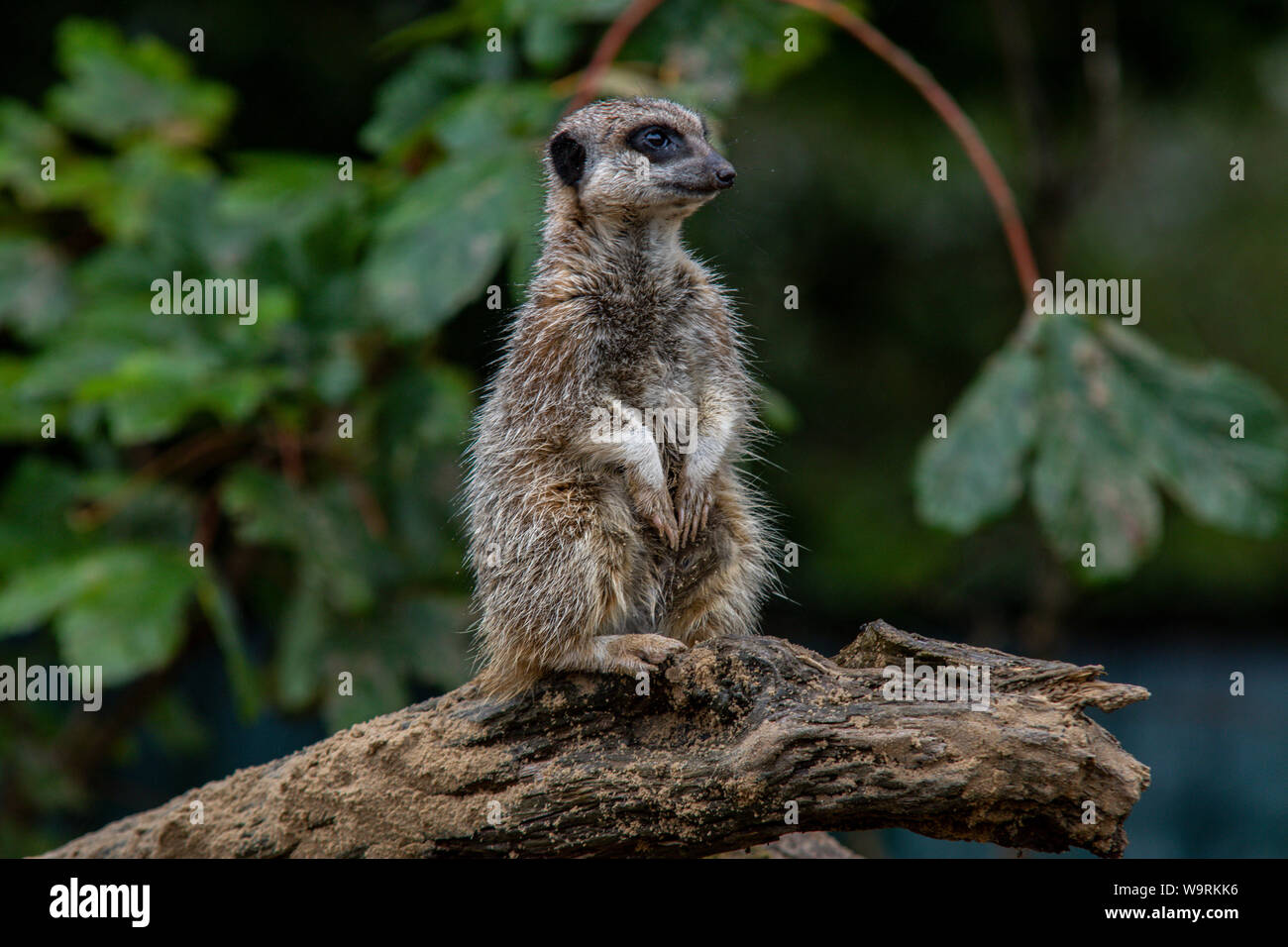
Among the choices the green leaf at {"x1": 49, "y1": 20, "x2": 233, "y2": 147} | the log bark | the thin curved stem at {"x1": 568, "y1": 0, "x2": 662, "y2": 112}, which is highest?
the green leaf at {"x1": 49, "y1": 20, "x2": 233, "y2": 147}

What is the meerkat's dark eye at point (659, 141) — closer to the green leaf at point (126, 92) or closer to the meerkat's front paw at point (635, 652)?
the meerkat's front paw at point (635, 652)

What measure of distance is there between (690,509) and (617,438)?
0.28 m

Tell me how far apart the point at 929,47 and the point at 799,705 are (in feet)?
20.7

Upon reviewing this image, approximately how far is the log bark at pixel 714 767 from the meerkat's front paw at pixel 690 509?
37 cm

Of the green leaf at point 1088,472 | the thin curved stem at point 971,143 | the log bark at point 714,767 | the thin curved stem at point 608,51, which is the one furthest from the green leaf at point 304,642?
the thin curved stem at point 971,143

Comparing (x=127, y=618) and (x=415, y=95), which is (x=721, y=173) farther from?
(x=127, y=618)

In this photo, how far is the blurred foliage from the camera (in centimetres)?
435

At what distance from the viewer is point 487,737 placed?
302 centimetres

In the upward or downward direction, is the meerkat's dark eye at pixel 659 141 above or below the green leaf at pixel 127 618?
above

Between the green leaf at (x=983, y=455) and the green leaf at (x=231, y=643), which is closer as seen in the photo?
the green leaf at (x=983, y=455)

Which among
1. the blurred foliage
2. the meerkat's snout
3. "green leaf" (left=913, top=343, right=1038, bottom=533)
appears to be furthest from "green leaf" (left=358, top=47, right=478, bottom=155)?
"green leaf" (left=913, top=343, right=1038, bottom=533)

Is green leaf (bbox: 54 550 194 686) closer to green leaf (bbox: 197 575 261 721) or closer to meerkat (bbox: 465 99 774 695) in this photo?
green leaf (bbox: 197 575 261 721)

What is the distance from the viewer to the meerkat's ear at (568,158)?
3422 mm

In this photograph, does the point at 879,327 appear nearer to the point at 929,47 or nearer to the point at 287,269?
the point at 929,47
